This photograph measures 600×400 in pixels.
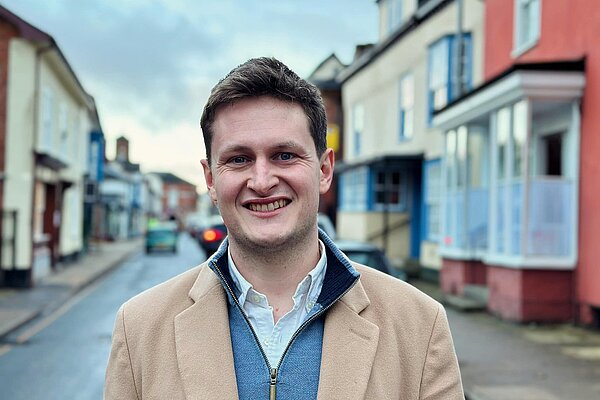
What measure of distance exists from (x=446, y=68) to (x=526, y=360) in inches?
465

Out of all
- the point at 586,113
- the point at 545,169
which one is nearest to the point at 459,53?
the point at 545,169

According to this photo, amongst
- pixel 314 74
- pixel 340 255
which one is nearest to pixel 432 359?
pixel 340 255

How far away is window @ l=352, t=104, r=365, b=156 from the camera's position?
1148 inches

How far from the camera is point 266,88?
225 centimetres

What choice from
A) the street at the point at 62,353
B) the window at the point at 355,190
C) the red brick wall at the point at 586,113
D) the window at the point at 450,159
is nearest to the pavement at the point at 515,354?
the street at the point at 62,353

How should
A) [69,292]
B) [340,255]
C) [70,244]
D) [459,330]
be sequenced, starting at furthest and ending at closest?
[70,244] → [69,292] → [459,330] → [340,255]

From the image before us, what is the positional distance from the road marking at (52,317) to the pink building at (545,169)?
8.04 metres

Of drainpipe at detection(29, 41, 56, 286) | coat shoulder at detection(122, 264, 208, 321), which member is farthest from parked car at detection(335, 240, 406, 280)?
drainpipe at detection(29, 41, 56, 286)

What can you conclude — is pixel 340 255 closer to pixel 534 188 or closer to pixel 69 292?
pixel 534 188

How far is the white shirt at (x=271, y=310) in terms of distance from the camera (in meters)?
2.29

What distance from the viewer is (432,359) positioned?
2.27 meters

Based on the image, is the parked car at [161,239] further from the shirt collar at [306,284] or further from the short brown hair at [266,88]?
the short brown hair at [266,88]

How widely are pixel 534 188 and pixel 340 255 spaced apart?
10921mm

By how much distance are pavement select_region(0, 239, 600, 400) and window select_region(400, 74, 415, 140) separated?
26.9 ft
